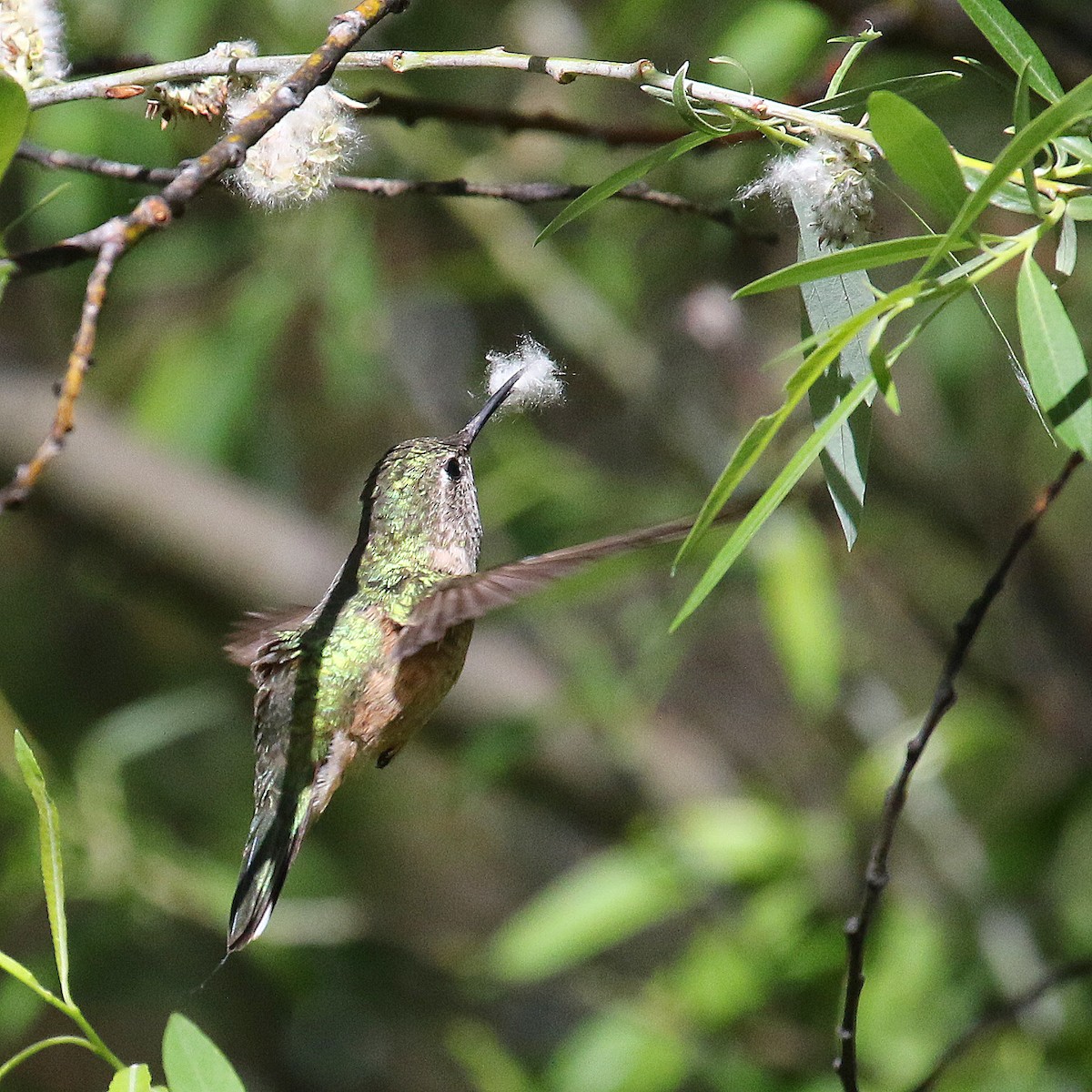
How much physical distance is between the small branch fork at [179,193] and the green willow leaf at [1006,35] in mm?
390

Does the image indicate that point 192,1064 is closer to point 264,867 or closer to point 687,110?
point 264,867

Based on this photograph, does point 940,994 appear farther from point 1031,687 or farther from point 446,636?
point 446,636

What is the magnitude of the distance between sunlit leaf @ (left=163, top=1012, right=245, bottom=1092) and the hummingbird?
1.35 feet

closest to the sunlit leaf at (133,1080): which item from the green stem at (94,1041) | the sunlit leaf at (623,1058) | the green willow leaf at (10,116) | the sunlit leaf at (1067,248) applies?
the green stem at (94,1041)

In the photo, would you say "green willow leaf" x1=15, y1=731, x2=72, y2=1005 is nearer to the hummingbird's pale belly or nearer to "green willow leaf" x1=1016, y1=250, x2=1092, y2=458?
the hummingbird's pale belly

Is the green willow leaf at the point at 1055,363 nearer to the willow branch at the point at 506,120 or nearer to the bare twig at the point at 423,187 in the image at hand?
the bare twig at the point at 423,187

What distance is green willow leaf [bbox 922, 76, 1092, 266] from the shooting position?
0.63 m

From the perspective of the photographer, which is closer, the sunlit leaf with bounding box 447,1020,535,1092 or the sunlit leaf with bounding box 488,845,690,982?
the sunlit leaf with bounding box 488,845,690,982

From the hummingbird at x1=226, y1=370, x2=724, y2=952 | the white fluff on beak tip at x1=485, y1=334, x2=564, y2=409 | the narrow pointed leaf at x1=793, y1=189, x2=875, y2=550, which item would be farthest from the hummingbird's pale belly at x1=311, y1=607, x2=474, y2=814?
the narrow pointed leaf at x1=793, y1=189, x2=875, y2=550

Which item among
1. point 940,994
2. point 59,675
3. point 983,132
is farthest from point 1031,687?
point 59,675

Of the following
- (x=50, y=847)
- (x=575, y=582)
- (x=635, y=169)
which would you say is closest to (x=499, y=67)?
(x=635, y=169)

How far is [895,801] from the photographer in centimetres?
110

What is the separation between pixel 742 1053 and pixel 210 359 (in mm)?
1828

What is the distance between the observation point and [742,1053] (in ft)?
8.21
